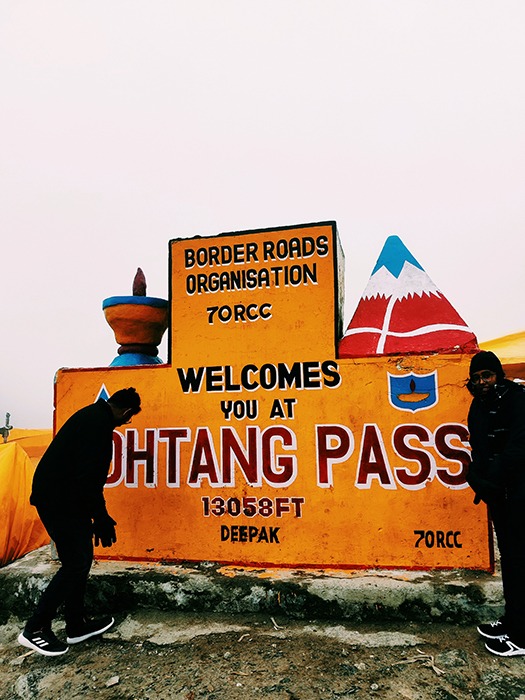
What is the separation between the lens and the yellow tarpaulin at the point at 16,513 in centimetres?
511

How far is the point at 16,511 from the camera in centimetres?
522

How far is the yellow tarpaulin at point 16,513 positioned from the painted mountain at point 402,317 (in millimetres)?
3628

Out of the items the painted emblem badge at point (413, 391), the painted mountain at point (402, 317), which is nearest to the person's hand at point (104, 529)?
the painted mountain at point (402, 317)

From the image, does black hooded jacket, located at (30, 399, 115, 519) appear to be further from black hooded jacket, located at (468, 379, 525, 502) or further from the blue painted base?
black hooded jacket, located at (468, 379, 525, 502)

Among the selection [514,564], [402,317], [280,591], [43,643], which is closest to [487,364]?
[514,564]

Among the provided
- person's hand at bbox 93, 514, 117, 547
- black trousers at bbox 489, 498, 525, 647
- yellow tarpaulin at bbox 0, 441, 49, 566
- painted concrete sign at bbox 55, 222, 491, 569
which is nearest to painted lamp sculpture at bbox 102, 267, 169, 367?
painted concrete sign at bbox 55, 222, 491, 569

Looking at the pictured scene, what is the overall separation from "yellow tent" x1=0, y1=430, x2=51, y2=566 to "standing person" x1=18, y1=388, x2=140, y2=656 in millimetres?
2161

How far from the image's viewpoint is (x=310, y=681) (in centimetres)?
269

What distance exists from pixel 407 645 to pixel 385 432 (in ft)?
4.61

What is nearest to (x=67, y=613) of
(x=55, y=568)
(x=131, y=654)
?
(x=131, y=654)

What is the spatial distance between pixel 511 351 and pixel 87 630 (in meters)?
6.61

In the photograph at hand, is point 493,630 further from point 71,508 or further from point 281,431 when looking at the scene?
point 71,508

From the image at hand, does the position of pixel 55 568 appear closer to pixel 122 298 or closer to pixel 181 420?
pixel 181 420

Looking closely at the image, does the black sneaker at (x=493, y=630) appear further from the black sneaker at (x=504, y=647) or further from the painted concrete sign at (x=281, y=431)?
the painted concrete sign at (x=281, y=431)
